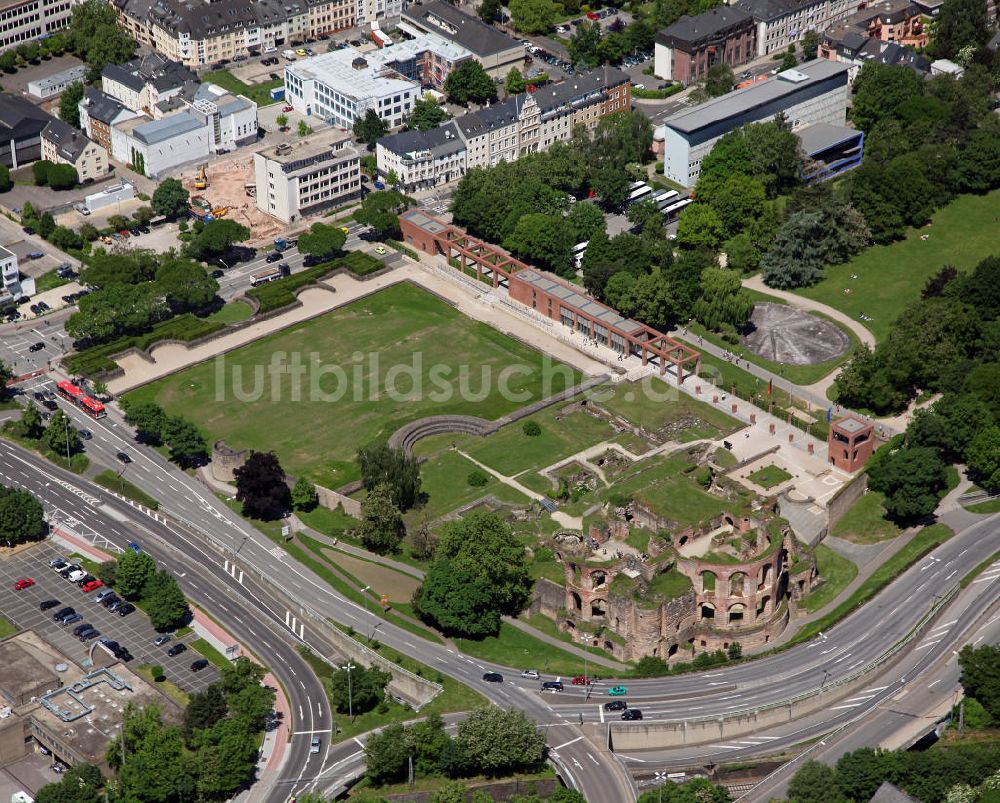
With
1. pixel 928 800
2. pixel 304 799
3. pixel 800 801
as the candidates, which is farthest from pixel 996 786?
pixel 304 799

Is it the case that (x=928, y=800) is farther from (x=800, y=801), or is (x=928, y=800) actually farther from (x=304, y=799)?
(x=304, y=799)

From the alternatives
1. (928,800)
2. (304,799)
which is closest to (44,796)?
(304,799)

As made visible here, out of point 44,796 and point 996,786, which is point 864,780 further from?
point 44,796

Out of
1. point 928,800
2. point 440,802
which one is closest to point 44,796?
point 440,802

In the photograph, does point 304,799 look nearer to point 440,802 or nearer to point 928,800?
point 440,802

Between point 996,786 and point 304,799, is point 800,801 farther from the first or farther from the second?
point 304,799

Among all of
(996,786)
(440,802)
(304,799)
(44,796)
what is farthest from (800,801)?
(44,796)
